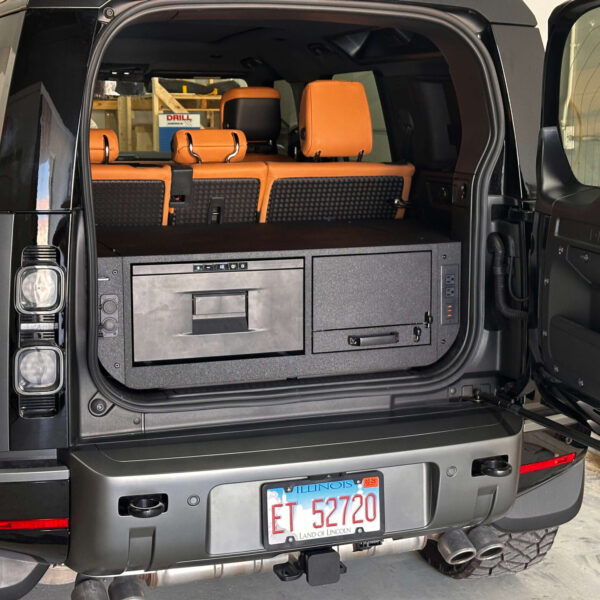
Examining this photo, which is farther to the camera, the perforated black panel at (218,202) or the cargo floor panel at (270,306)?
the perforated black panel at (218,202)

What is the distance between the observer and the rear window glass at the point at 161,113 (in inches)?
227

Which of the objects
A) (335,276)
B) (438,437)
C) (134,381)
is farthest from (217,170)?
(438,437)

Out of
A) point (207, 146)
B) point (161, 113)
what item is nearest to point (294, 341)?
point (207, 146)

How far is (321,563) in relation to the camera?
9.16ft

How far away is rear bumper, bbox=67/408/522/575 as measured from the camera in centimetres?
256

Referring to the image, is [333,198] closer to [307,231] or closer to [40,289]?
[307,231]

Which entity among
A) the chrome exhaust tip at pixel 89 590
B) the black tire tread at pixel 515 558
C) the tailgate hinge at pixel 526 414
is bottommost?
the black tire tread at pixel 515 558

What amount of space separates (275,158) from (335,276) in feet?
8.41

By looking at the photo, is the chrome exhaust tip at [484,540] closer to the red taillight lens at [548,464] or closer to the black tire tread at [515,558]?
the red taillight lens at [548,464]

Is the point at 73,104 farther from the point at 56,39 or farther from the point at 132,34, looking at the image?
the point at 132,34

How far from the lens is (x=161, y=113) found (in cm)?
842

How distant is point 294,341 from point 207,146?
1248mm

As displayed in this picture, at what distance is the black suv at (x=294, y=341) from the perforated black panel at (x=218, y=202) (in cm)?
10

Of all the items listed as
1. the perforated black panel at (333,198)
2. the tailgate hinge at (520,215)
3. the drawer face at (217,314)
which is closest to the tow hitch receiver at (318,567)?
the drawer face at (217,314)
